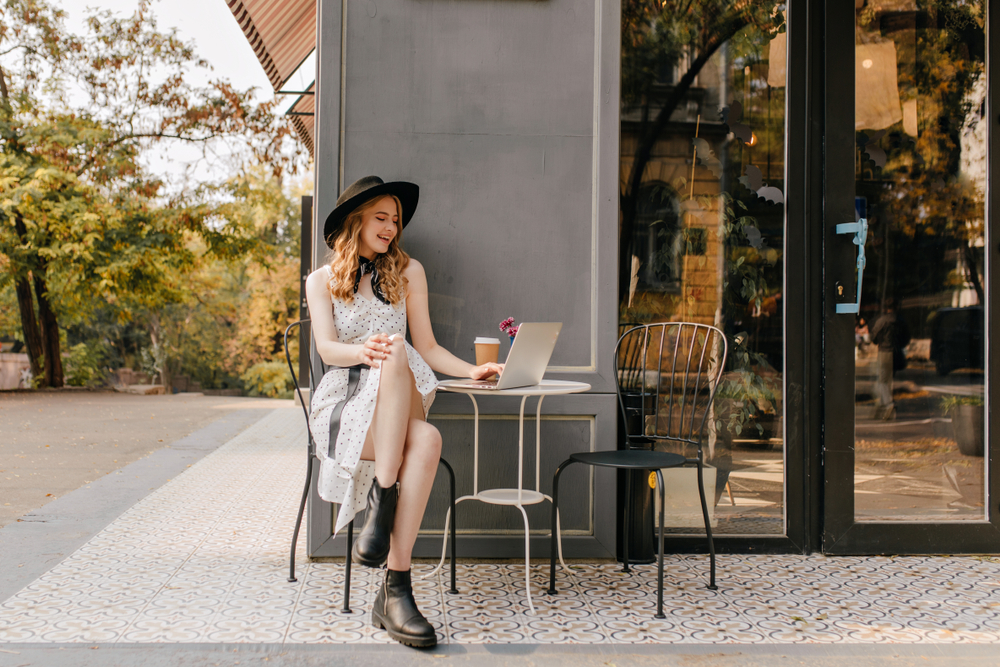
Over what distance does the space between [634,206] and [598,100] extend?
1.70 feet

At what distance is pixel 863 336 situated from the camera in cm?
351

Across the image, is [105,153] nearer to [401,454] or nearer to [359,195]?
[359,195]

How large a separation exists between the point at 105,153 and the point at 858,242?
529 inches

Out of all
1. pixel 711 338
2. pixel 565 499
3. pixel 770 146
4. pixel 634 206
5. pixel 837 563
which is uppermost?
pixel 770 146

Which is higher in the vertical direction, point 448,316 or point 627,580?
point 448,316

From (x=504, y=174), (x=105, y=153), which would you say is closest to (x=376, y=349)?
(x=504, y=174)

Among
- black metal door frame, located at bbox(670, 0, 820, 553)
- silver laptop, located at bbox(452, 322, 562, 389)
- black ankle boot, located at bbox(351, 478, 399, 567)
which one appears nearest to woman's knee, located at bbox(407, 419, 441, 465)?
black ankle boot, located at bbox(351, 478, 399, 567)

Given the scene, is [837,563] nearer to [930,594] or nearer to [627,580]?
[930,594]

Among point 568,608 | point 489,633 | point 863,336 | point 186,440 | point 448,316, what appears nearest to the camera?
A: point 489,633

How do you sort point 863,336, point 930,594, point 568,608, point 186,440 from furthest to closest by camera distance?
point 186,440, point 863,336, point 930,594, point 568,608

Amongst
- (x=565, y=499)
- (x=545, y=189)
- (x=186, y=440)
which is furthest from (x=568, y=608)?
(x=186, y=440)

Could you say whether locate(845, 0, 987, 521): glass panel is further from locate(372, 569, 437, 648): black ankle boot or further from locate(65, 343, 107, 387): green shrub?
locate(65, 343, 107, 387): green shrub

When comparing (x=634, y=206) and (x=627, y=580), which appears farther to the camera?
(x=634, y=206)

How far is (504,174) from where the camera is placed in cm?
331
